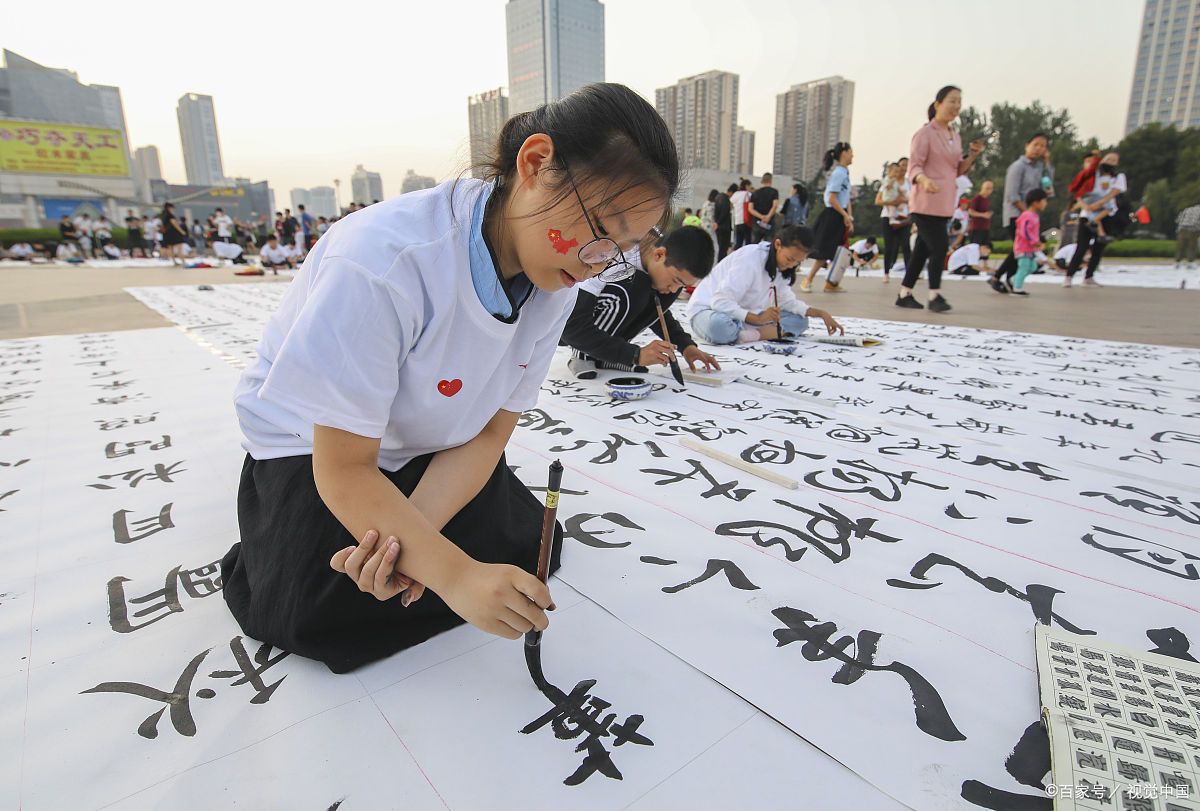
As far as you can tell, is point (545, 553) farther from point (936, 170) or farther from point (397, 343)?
point (936, 170)

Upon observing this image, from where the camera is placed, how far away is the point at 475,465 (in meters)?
0.81

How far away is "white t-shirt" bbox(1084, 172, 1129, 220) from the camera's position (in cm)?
517

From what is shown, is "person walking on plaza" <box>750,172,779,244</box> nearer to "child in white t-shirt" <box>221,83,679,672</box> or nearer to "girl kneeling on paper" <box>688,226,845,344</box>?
"girl kneeling on paper" <box>688,226,845,344</box>

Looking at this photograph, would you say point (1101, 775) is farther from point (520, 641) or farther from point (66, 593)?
point (66, 593)

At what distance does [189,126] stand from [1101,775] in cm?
7108

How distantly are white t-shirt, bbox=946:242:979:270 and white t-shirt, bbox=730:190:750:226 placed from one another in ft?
9.97

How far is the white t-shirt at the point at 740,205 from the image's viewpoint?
664 centimetres

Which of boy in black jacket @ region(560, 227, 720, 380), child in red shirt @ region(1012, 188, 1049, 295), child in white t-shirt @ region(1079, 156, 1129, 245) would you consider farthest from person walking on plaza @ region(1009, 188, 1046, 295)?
boy in black jacket @ region(560, 227, 720, 380)

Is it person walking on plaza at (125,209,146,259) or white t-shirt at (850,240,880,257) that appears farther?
person walking on plaza at (125,209,146,259)

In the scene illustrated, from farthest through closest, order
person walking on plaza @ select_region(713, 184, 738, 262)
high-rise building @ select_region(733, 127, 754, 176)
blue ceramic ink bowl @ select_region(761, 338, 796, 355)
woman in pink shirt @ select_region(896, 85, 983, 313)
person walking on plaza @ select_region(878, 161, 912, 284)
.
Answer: high-rise building @ select_region(733, 127, 754, 176) → person walking on plaza @ select_region(713, 184, 738, 262) → person walking on plaza @ select_region(878, 161, 912, 284) → woman in pink shirt @ select_region(896, 85, 983, 313) → blue ceramic ink bowl @ select_region(761, 338, 796, 355)

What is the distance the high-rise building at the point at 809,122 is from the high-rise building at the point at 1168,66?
18.9 m

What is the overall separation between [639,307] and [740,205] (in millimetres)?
5248

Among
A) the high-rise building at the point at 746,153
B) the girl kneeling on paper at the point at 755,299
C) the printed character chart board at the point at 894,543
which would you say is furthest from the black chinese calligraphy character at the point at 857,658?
the high-rise building at the point at 746,153

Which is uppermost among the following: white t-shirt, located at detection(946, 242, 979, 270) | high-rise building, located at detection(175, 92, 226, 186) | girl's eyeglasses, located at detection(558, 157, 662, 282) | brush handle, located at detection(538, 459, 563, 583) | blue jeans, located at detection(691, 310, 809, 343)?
high-rise building, located at detection(175, 92, 226, 186)
